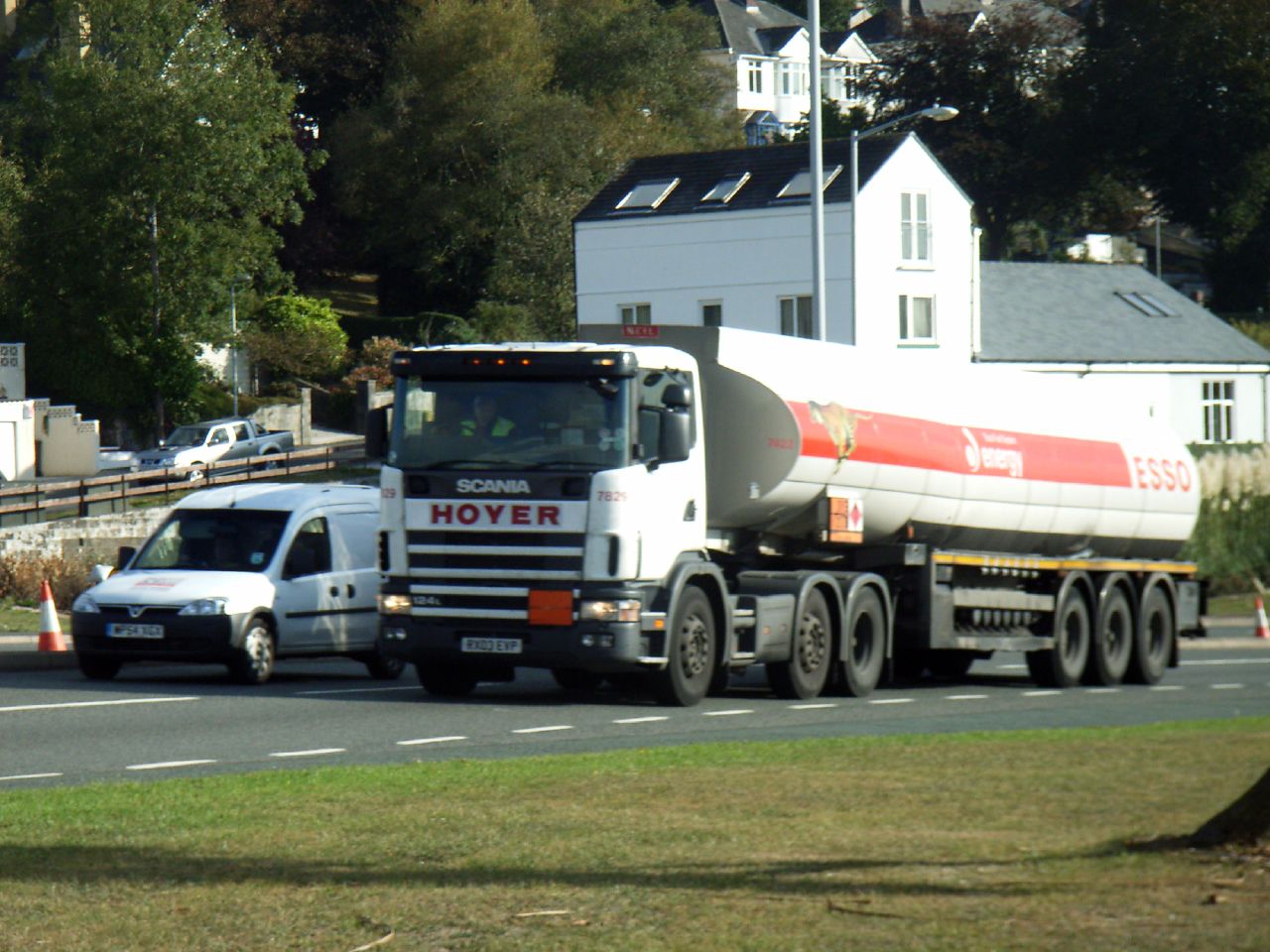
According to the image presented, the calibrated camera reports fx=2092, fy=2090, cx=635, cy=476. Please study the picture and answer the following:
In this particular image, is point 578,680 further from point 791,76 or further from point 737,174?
point 791,76

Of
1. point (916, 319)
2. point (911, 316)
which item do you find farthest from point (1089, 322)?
point (911, 316)

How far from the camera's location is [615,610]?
56.3ft

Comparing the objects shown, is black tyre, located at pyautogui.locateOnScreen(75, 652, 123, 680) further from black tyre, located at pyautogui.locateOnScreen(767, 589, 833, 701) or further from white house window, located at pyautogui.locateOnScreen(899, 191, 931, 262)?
white house window, located at pyautogui.locateOnScreen(899, 191, 931, 262)

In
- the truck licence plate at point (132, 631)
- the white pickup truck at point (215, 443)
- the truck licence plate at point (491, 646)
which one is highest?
the white pickup truck at point (215, 443)

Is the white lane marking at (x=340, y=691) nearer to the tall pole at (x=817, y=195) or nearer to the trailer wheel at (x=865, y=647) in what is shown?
the trailer wheel at (x=865, y=647)

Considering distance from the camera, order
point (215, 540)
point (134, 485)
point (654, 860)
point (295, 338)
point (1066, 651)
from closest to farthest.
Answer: point (654, 860), point (215, 540), point (1066, 651), point (134, 485), point (295, 338)

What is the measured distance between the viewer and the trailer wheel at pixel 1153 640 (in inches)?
925

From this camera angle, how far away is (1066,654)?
22.5 metres

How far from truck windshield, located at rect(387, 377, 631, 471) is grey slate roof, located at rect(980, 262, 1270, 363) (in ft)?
148

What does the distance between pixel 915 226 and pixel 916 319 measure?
9.42 ft

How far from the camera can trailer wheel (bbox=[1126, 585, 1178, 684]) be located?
2350 cm

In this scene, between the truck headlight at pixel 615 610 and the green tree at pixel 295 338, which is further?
the green tree at pixel 295 338

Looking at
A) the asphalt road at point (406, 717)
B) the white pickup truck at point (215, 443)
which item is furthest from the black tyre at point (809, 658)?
the white pickup truck at point (215, 443)

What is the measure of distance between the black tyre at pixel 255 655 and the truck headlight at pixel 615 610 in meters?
4.33
